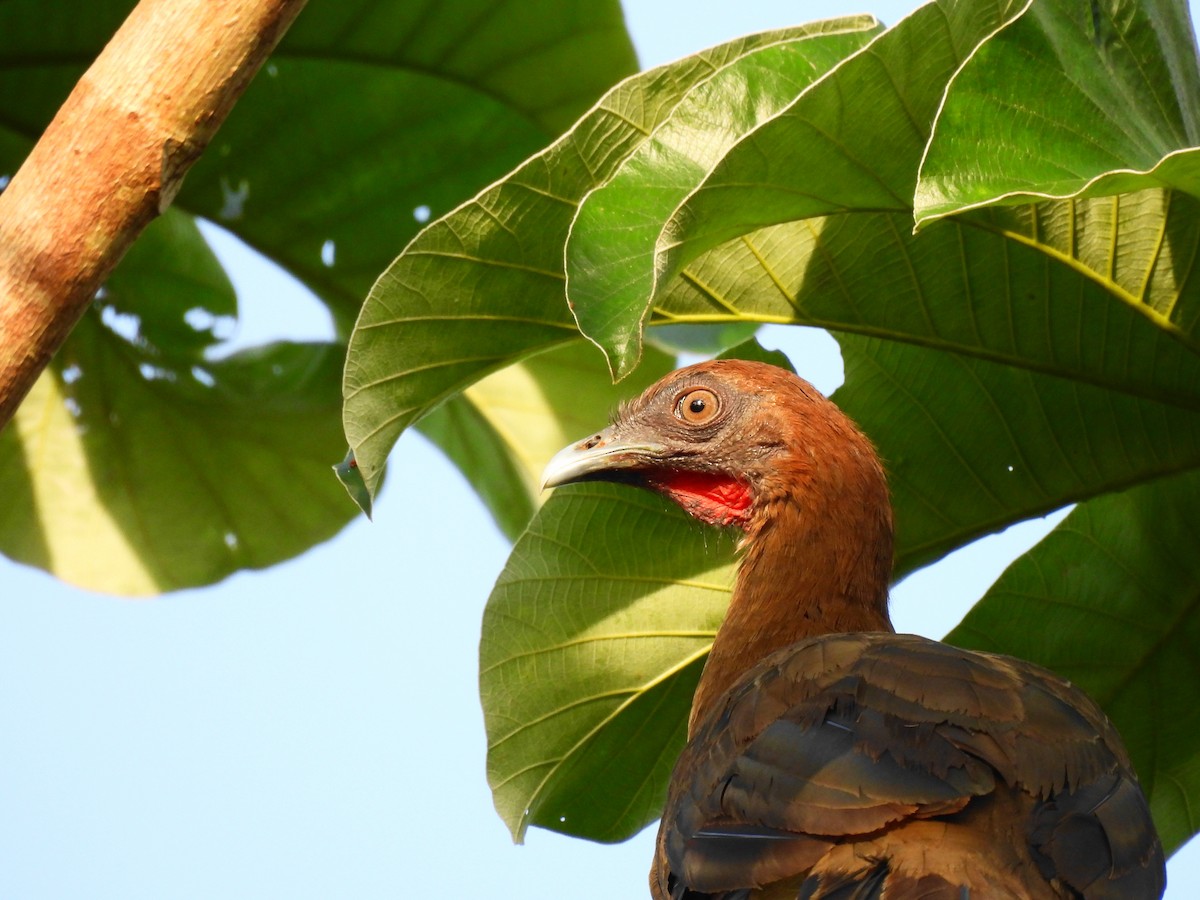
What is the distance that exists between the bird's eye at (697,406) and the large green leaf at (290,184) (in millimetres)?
1177

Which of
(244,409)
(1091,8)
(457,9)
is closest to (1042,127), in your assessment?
(1091,8)

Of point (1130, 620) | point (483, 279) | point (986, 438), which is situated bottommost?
point (1130, 620)

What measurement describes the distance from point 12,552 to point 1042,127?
386cm

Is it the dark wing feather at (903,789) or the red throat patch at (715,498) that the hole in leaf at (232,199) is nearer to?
the red throat patch at (715,498)

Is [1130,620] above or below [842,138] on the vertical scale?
below

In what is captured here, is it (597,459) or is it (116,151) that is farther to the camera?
(597,459)

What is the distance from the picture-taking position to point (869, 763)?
220 centimetres

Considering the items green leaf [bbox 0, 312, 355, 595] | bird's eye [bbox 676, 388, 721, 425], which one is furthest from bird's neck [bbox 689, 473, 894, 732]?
green leaf [bbox 0, 312, 355, 595]

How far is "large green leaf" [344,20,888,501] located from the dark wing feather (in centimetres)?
85

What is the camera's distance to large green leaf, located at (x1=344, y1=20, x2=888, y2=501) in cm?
255

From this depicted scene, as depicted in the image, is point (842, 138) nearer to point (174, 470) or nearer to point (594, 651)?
point (594, 651)

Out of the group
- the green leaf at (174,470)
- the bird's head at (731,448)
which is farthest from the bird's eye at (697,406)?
the green leaf at (174,470)

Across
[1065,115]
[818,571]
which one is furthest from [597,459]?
[1065,115]

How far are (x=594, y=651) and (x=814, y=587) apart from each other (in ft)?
1.83
